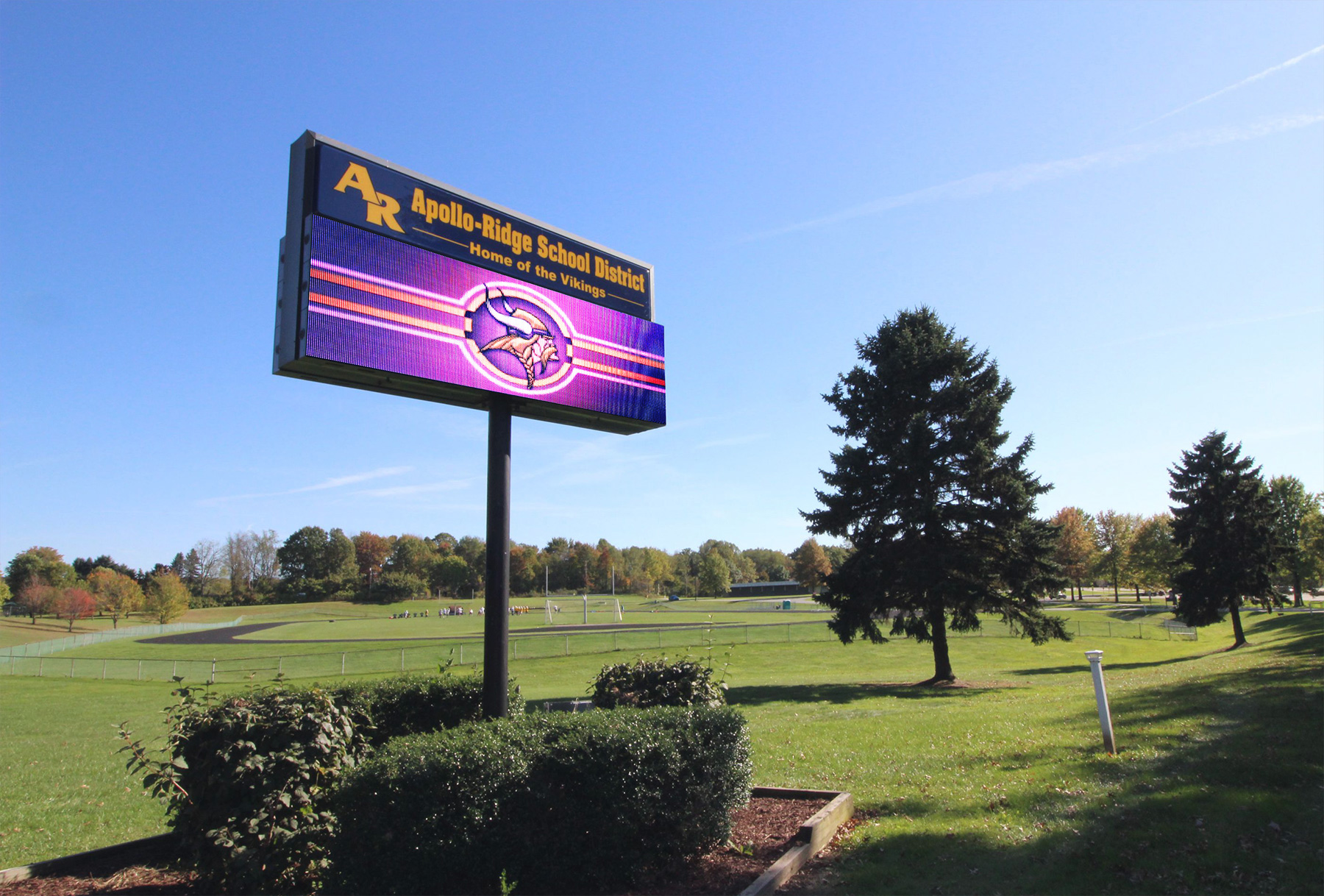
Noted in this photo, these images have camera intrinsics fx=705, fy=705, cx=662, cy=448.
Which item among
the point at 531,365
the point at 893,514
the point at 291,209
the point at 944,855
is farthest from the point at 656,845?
the point at 893,514

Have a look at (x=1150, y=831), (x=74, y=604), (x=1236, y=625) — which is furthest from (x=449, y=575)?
(x=1150, y=831)

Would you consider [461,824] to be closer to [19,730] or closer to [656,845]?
[656,845]

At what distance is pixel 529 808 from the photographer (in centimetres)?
552

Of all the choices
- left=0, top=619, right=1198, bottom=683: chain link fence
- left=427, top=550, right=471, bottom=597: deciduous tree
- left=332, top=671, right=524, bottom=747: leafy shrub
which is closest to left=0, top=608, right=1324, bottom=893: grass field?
left=332, top=671, right=524, bottom=747: leafy shrub

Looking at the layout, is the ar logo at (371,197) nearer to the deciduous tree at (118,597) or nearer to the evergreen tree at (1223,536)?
the evergreen tree at (1223,536)

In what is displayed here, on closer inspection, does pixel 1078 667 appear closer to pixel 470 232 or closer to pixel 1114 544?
pixel 470 232

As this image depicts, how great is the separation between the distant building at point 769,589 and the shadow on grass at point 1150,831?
424ft

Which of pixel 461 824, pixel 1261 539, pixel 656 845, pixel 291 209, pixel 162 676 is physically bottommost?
pixel 162 676

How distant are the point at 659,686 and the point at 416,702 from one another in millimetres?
3085

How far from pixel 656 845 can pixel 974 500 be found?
69.6 ft

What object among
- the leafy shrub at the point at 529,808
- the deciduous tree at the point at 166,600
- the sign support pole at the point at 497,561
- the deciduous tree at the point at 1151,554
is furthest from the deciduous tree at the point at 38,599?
the deciduous tree at the point at 1151,554

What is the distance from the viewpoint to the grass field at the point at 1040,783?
5.66m

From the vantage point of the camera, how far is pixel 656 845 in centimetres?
583

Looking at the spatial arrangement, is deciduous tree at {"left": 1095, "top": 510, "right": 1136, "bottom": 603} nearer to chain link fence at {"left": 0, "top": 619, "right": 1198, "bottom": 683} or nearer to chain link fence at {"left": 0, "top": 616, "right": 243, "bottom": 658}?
chain link fence at {"left": 0, "top": 619, "right": 1198, "bottom": 683}
